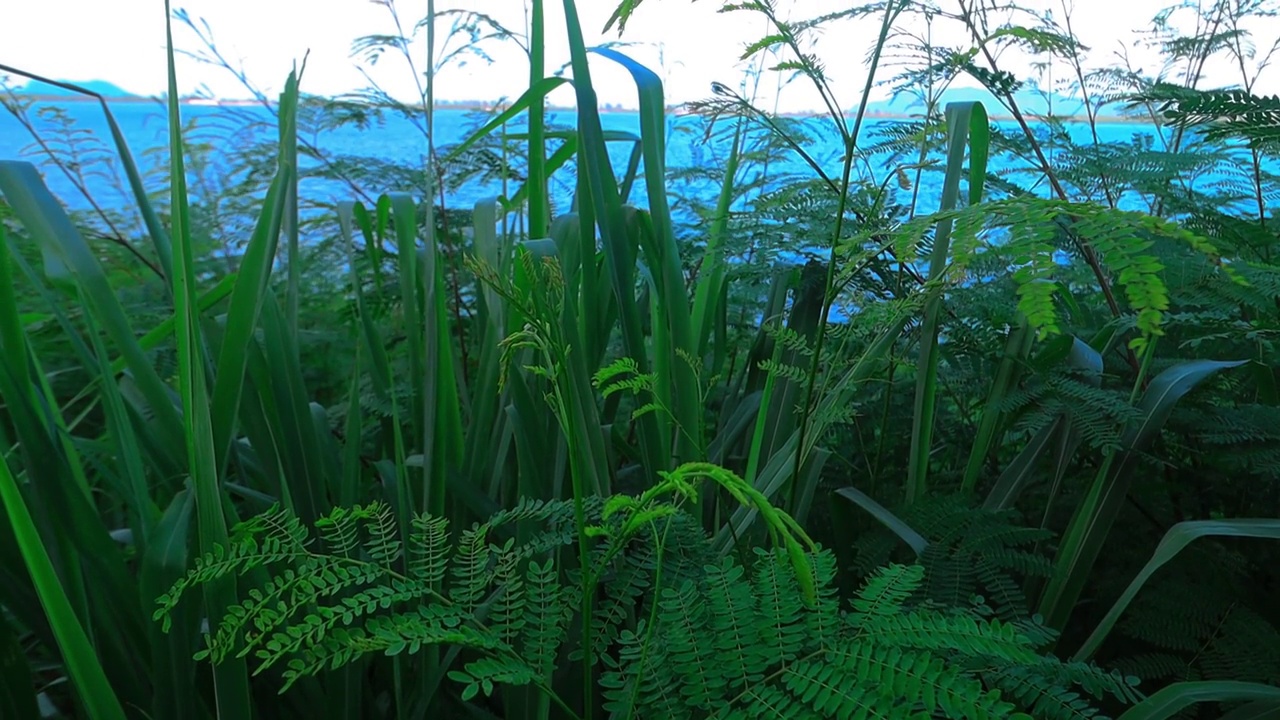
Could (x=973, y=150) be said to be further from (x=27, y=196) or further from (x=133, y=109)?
(x=133, y=109)

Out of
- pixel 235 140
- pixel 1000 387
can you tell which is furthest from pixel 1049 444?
pixel 235 140

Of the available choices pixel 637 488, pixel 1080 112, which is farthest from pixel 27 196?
pixel 1080 112

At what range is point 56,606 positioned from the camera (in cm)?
43

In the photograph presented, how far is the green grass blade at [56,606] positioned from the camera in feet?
1.41

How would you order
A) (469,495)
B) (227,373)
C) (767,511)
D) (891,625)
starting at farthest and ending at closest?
1. (469,495)
2. (227,373)
3. (891,625)
4. (767,511)

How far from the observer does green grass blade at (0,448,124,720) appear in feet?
1.41

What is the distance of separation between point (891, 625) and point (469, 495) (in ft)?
1.27

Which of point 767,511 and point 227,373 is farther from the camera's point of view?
point 227,373

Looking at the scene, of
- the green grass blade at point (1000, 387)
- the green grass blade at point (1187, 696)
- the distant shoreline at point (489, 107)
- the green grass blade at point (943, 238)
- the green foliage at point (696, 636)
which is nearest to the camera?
the green foliage at point (696, 636)

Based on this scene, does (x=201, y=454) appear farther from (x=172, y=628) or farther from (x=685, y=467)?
(x=685, y=467)

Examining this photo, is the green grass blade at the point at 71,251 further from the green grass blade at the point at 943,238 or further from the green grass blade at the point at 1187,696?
the green grass blade at the point at 1187,696

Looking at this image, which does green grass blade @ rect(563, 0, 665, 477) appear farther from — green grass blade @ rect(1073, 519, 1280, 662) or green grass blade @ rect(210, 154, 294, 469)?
green grass blade @ rect(1073, 519, 1280, 662)

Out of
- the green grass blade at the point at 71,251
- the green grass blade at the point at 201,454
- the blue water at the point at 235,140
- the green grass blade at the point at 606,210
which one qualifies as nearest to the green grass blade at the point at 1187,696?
the green grass blade at the point at 606,210

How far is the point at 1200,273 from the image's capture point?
658 mm
